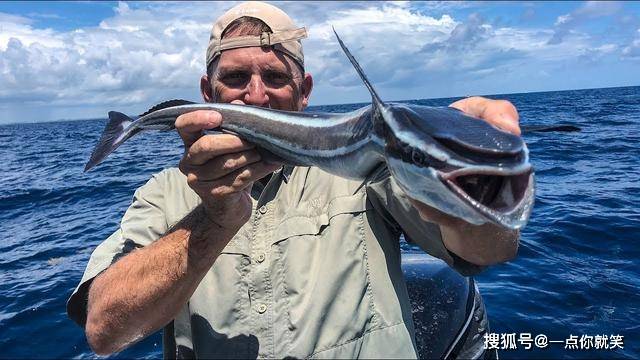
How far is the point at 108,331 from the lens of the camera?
3283 mm

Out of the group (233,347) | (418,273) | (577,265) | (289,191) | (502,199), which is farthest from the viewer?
(577,265)

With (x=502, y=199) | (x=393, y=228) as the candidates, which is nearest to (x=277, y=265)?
(x=393, y=228)

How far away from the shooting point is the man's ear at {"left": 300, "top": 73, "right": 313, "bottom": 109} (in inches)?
172

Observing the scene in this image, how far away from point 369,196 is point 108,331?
6.84 feet

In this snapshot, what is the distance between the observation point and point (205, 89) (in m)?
4.56

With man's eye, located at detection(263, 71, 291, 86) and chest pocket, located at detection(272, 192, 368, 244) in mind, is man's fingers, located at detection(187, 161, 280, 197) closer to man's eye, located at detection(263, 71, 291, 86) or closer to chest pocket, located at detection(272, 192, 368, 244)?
chest pocket, located at detection(272, 192, 368, 244)

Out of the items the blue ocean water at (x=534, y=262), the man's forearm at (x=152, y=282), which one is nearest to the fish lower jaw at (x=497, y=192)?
the man's forearm at (x=152, y=282)

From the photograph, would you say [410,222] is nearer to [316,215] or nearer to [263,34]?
[316,215]

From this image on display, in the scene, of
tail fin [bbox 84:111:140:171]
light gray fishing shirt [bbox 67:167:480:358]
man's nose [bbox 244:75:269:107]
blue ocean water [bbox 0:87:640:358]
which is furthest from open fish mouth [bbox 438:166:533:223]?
blue ocean water [bbox 0:87:640:358]

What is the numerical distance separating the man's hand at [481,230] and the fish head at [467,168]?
37 cm

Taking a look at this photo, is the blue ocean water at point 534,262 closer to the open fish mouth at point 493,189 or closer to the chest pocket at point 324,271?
the chest pocket at point 324,271

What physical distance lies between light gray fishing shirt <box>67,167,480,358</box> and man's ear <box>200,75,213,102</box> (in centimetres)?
117

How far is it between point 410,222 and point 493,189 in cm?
169

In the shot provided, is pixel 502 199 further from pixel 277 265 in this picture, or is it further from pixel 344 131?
pixel 277 265
